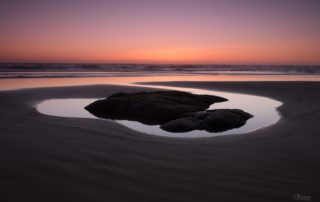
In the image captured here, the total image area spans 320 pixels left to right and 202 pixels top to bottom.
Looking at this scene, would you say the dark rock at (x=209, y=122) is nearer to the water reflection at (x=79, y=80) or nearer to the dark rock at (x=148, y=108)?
the dark rock at (x=148, y=108)

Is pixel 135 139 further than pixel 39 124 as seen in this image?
No

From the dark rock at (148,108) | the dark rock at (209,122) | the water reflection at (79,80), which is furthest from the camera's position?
the water reflection at (79,80)

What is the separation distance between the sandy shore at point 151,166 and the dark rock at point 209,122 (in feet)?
3.15

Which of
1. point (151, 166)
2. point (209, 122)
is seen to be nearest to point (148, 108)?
point (209, 122)

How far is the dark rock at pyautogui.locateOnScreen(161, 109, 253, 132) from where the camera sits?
658cm

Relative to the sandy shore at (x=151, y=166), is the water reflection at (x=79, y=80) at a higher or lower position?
higher

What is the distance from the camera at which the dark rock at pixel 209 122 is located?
6.58m

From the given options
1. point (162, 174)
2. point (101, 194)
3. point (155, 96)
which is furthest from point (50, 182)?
point (155, 96)

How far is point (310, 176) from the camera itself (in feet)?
11.9

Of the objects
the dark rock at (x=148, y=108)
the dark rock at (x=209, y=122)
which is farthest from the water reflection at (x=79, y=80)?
the dark rock at (x=209, y=122)

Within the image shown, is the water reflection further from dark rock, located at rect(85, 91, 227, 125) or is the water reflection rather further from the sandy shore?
the sandy shore

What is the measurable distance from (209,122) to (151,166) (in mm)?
3301

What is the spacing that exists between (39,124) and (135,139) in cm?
271

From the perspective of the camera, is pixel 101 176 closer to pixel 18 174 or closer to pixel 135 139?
pixel 18 174
